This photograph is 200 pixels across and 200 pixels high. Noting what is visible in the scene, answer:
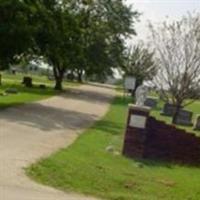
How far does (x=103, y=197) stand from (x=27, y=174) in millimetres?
1777

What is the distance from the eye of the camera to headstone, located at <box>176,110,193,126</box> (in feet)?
126

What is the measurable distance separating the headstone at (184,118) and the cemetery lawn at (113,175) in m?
20.4

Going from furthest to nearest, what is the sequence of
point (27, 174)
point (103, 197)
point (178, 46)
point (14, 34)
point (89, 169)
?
point (178, 46)
point (14, 34)
point (89, 169)
point (27, 174)
point (103, 197)

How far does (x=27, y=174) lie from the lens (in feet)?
41.5

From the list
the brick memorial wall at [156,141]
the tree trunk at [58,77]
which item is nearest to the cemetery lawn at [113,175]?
the brick memorial wall at [156,141]

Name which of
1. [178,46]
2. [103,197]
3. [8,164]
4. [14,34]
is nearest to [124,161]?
[8,164]

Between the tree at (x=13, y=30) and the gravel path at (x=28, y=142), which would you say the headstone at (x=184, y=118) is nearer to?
the gravel path at (x=28, y=142)

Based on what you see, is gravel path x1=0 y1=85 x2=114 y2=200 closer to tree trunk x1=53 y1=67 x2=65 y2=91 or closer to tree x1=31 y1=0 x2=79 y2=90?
tree x1=31 y1=0 x2=79 y2=90

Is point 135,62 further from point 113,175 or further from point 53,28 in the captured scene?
point 113,175

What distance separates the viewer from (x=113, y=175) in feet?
45.0

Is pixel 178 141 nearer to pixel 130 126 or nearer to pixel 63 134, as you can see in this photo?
pixel 130 126

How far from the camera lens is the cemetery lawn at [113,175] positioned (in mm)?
12250

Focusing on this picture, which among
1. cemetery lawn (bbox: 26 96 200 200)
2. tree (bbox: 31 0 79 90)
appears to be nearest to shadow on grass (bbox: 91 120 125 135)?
tree (bbox: 31 0 79 90)

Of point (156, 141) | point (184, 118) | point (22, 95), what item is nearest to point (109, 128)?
point (156, 141)
